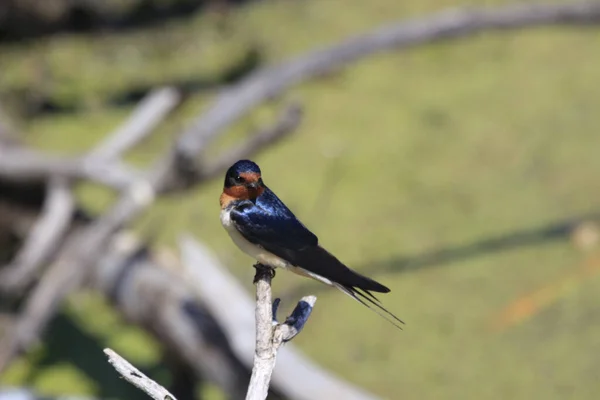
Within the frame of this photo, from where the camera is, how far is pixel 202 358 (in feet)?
8.61

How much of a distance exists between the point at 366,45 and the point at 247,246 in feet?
7.24

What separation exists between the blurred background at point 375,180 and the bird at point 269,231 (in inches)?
63.7

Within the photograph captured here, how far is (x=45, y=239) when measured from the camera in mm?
2920

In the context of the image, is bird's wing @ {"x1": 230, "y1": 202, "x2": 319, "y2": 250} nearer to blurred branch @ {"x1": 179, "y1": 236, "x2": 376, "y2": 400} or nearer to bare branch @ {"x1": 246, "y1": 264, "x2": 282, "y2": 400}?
bare branch @ {"x1": 246, "y1": 264, "x2": 282, "y2": 400}

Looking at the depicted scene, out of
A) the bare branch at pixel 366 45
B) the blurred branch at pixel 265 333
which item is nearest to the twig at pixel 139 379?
the blurred branch at pixel 265 333

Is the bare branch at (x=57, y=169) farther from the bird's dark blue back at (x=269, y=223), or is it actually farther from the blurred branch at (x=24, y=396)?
the bird's dark blue back at (x=269, y=223)

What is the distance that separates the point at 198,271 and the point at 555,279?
130 centimetres

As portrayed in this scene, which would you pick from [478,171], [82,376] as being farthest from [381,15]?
[82,376]

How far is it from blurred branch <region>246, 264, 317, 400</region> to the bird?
0.18ft

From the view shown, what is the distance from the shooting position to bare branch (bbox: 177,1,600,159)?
113 inches

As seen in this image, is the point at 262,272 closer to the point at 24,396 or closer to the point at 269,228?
the point at 269,228

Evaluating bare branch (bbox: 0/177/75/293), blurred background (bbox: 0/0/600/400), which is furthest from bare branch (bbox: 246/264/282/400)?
bare branch (bbox: 0/177/75/293)

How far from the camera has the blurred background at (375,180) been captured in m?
3.03

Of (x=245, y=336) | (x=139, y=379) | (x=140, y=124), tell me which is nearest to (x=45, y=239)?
(x=140, y=124)
